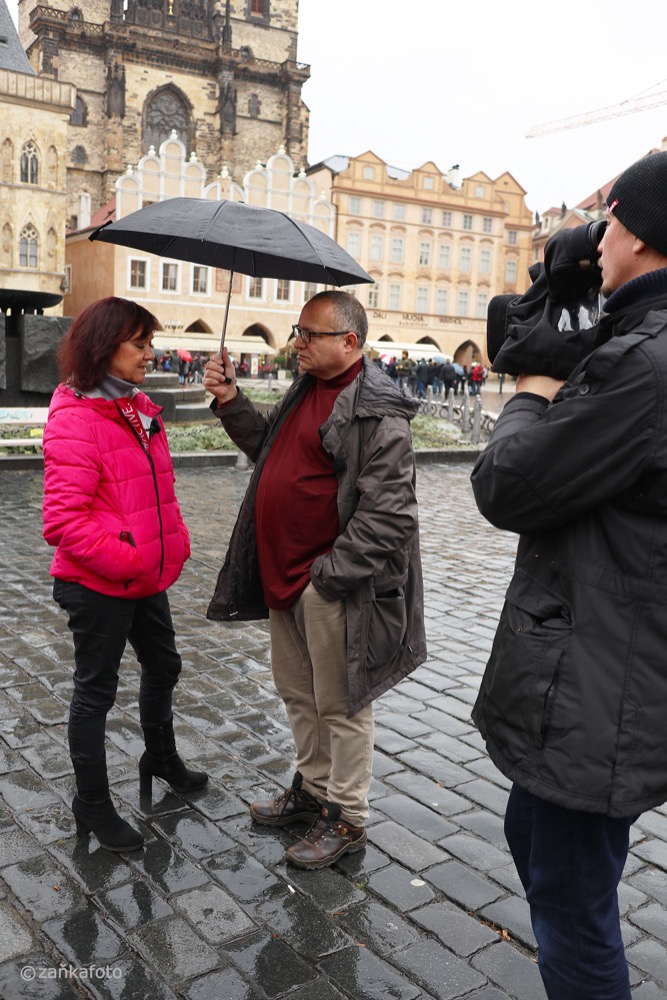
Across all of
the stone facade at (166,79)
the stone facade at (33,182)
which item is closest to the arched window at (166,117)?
the stone facade at (166,79)

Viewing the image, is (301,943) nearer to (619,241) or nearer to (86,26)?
(619,241)

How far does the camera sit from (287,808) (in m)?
3.37

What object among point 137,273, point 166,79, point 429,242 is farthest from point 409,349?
point 166,79

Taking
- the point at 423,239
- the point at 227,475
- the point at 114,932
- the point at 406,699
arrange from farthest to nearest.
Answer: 1. the point at 423,239
2. the point at 227,475
3. the point at 406,699
4. the point at 114,932

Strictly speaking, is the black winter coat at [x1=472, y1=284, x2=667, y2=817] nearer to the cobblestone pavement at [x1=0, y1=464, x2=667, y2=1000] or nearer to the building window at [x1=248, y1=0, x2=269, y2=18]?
the cobblestone pavement at [x1=0, y1=464, x2=667, y2=1000]

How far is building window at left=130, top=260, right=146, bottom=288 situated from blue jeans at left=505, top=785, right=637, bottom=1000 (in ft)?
163

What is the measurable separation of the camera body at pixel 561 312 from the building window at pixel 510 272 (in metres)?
65.5

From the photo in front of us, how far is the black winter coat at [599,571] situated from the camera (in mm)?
1658

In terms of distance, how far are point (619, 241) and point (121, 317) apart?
1811mm

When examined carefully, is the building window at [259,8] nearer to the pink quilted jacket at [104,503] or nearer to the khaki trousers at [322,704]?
the pink quilted jacket at [104,503]

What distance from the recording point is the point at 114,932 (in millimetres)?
2662

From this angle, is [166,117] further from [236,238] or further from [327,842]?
[327,842]

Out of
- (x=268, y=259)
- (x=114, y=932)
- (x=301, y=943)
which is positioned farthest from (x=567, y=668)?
(x=268, y=259)

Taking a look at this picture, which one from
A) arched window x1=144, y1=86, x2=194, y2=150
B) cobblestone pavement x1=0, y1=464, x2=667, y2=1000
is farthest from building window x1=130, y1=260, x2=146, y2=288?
cobblestone pavement x1=0, y1=464, x2=667, y2=1000
